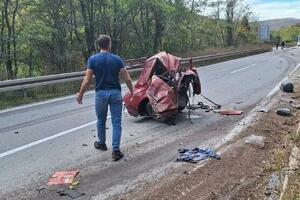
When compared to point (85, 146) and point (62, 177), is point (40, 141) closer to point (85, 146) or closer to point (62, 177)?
point (85, 146)

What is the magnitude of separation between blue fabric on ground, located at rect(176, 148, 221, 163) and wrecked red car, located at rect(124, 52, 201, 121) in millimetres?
2091

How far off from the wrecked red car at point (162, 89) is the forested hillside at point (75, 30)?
26.6ft

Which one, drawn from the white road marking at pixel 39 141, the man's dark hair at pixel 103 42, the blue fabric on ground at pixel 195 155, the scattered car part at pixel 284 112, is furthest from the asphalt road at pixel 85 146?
the man's dark hair at pixel 103 42

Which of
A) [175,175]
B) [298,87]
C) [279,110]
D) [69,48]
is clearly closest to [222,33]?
[69,48]

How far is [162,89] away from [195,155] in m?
2.60

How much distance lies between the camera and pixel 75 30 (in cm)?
2180

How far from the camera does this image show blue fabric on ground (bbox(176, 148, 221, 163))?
626cm

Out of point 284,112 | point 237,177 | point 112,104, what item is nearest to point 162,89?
point 112,104

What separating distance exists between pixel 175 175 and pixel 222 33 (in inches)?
2537

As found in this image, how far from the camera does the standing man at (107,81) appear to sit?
6.53 metres

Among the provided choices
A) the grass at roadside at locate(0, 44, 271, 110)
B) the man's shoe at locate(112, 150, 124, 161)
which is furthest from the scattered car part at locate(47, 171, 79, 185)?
the grass at roadside at locate(0, 44, 271, 110)

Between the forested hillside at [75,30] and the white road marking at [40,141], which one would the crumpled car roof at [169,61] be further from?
the forested hillside at [75,30]

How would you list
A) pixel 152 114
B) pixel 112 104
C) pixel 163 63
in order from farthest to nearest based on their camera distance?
pixel 163 63 < pixel 152 114 < pixel 112 104

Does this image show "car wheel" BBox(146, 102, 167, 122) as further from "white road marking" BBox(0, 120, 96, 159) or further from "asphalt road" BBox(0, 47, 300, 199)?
"white road marking" BBox(0, 120, 96, 159)
